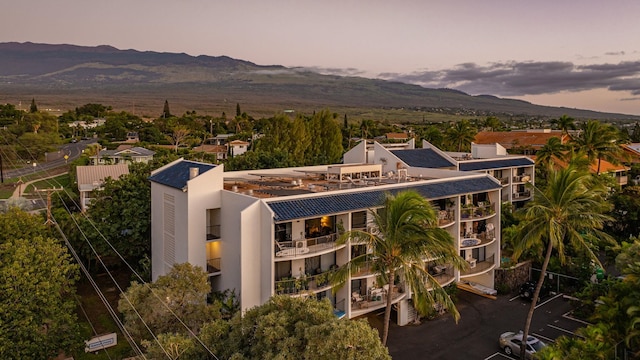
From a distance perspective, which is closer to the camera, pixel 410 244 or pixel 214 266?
pixel 410 244

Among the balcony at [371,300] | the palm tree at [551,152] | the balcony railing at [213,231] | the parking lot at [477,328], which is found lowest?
the parking lot at [477,328]

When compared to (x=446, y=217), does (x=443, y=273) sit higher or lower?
lower

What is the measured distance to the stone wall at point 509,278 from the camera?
3431 centimetres

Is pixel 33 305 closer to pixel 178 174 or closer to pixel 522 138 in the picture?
pixel 178 174

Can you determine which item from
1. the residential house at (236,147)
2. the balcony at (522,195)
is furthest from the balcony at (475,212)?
the residential house at (236,147)

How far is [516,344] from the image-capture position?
82.9 feet

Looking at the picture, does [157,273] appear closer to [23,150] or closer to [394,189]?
[394,189]

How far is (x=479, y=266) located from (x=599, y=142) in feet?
85.2

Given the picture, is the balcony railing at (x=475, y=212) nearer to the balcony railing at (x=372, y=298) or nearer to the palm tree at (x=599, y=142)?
the balcony railing at (x=372, y=298)

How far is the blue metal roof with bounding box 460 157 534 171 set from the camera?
1737 inches

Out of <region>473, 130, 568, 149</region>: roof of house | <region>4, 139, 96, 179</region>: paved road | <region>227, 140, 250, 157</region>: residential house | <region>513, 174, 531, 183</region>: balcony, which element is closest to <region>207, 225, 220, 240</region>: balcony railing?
<region>513, 174, 531, 183</region>: balcony

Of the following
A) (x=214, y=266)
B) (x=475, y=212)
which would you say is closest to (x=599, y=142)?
(x=475, y=212)

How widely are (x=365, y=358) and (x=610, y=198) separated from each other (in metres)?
40.3

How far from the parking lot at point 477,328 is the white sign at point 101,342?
15.1 metres
